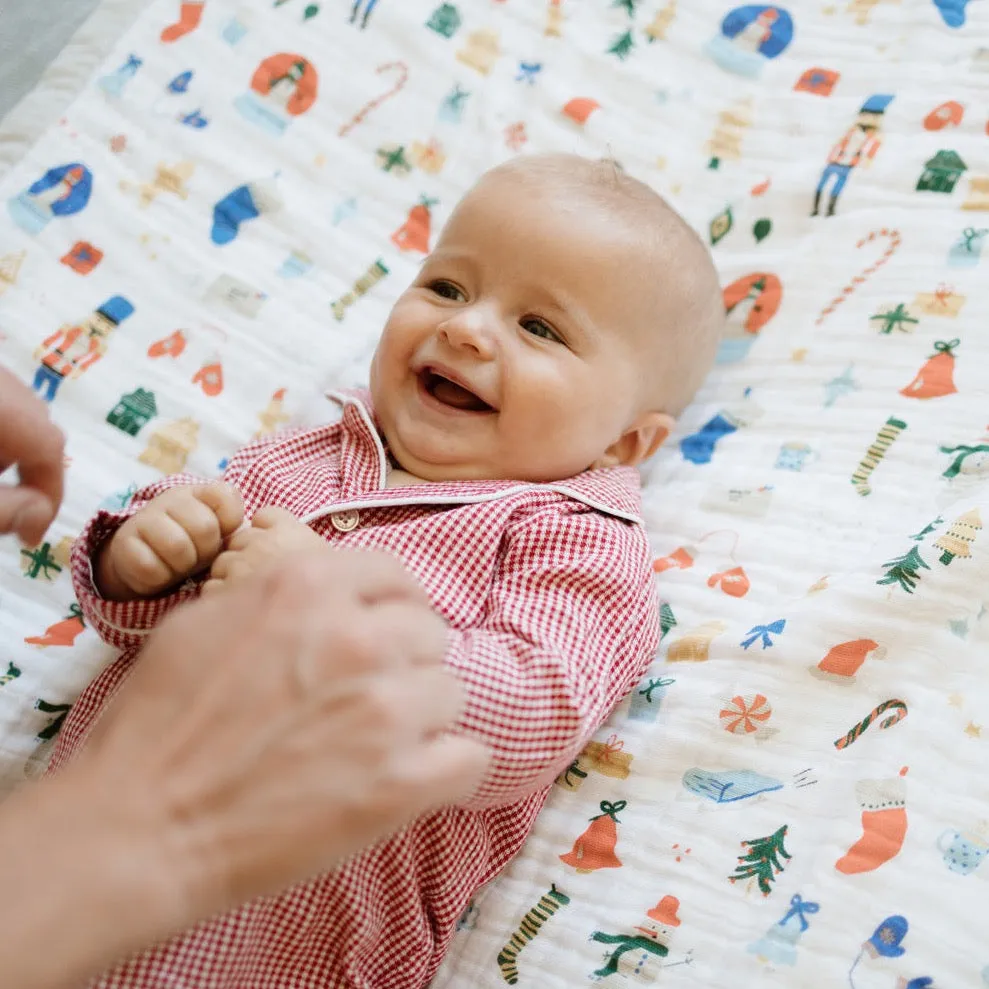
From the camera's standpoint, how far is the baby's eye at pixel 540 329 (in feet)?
3.56

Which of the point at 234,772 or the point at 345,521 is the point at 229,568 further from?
the point at 234,772

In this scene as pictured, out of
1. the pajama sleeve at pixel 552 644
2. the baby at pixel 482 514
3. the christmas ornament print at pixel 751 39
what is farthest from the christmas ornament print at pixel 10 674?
the christmas ornament print at pixel 751 39

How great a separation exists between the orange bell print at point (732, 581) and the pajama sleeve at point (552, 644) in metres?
0.10

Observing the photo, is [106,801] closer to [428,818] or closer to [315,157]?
[428,818]

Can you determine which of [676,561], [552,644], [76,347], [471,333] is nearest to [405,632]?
[552,644]

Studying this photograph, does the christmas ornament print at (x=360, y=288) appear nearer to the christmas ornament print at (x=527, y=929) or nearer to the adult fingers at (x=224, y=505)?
the adult fingers at (x=224, y=505)

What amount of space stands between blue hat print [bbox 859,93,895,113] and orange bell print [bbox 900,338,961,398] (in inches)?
16.3

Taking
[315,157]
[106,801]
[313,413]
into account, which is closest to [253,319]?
[313,413]

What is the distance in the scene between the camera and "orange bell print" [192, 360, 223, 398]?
125cm

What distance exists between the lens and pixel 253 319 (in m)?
1.30

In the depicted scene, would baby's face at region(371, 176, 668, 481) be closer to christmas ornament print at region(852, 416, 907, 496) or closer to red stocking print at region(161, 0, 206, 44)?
christmas ornament print at region(852, 416, 907, 496)

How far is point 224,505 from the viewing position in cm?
90

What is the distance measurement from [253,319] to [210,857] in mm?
952

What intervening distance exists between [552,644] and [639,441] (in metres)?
0.42
